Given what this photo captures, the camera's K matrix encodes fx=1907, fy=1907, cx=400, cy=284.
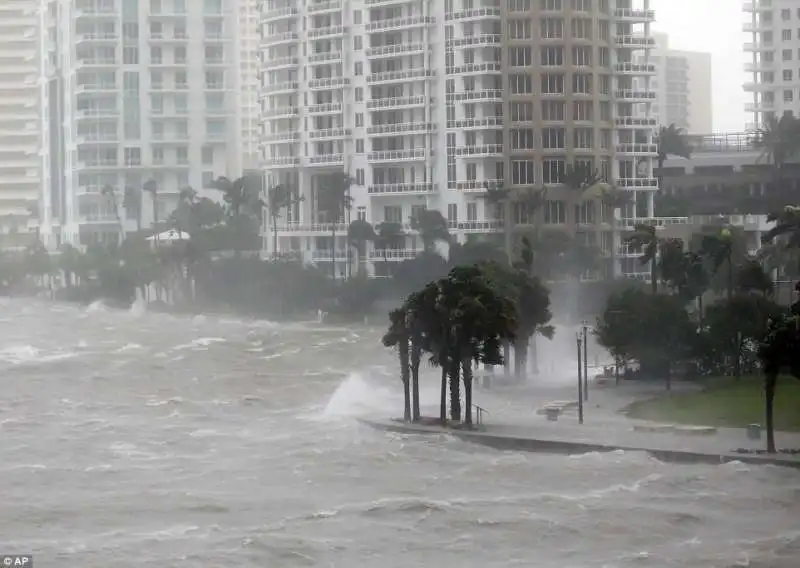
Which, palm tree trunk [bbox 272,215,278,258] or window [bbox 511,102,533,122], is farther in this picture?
palm tree trunk [bbox 272,215,278,258]

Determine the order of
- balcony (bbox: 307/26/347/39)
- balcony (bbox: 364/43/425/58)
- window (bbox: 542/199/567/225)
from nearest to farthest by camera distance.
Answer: window (bbox: 542/199/567/225) → balcony (bbox: 364/43/425/58) → balcony (bbox: 307/26/347/39)

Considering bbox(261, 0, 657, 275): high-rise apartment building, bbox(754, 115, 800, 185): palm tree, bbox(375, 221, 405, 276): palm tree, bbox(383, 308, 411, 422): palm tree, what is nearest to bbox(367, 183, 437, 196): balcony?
bbox(261, 0, 657, 275): high-rise apartment building

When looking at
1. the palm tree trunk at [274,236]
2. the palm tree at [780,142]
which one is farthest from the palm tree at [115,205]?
the palm tree at [780,142]

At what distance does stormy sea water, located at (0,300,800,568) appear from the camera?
542 inches

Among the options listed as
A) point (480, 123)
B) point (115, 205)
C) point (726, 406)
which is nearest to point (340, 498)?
point (726, 406)

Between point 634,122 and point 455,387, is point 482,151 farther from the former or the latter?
point 455,387

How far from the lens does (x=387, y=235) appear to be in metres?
37.4

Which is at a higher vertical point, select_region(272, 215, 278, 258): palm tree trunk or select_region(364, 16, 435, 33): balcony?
select_region(364, 16, 435, 33): balcony

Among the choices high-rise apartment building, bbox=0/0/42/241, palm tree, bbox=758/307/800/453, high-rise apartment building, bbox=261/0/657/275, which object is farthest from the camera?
high-rise apartment building, bbox=0/0/42/241

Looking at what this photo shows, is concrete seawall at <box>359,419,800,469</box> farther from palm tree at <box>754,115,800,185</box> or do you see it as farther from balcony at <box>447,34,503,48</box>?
palm tree at <box>754,115,800,185</box>

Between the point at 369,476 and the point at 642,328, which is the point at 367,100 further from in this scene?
the point at 369,476

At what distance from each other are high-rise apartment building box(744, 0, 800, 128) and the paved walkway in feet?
65.0

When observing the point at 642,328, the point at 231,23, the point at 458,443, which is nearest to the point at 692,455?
the point at 458,443

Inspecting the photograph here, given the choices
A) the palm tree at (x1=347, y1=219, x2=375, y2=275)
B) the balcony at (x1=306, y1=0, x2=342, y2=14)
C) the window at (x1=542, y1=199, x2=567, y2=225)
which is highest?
the balcony at (x1=306, y1=0, x2=342, y2=14)
